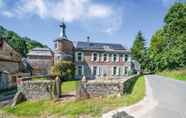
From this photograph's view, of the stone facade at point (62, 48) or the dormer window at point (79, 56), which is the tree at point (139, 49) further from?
the stone facade at point (62, 48)

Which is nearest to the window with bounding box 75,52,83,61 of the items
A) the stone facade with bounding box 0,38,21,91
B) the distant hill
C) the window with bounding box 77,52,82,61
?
the window with bounding box 77,52,82,61

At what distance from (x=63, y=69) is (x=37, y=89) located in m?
17.7

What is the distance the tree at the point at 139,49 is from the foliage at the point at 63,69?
25.2 m

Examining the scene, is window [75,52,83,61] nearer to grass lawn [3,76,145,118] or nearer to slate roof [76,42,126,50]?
slate roof [76,42,126,50]

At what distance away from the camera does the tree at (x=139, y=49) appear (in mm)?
55531

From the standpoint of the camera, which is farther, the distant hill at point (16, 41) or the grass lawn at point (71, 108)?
the distant hill at point (16, 41)

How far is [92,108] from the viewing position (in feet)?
34.2

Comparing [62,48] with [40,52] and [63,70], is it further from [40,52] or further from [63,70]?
[40,52]

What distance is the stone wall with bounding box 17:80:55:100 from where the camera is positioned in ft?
47.2

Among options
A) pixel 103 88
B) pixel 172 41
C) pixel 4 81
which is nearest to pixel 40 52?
pixel 4 81

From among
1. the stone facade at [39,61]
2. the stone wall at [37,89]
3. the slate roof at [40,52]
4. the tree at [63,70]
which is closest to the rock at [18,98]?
the stone wall at [37,89]

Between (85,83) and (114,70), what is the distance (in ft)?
96.1

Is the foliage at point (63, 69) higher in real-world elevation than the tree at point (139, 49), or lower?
lower

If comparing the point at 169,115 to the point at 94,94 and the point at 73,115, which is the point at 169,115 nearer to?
the point at 73,115
